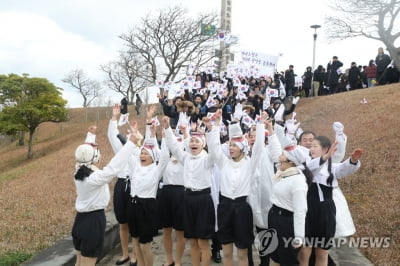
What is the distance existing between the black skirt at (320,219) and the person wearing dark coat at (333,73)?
49.2ft

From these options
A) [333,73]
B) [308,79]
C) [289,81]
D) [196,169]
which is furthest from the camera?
[308,79]

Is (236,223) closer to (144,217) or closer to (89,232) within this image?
(144,217)

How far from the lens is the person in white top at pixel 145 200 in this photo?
476 centimetres

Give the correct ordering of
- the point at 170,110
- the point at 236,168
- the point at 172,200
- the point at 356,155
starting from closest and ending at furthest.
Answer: the point at 356,155 → the point at 236,168 → the point at 172,200 → the point at 170,110

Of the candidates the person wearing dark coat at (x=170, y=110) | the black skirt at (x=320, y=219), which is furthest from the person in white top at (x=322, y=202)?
the person wearing dark coat at (x=170, y=110)

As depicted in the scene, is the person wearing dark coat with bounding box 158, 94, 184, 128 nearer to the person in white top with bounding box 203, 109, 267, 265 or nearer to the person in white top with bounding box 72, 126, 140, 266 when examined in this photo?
the person in white top with bounding box 203, 109, 267, 265

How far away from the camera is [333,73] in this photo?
1861cm

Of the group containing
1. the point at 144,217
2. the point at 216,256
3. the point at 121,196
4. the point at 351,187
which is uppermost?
the point at 121,196

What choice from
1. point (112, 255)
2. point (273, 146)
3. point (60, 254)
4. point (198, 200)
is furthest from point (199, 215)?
point (112, 255)

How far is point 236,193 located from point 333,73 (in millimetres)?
15877

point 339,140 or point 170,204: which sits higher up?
point 339,140

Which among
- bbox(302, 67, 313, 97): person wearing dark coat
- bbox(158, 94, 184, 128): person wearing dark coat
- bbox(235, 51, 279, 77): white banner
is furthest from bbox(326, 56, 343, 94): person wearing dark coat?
bbox(158, 94, 184, 128): person wearing dark coat

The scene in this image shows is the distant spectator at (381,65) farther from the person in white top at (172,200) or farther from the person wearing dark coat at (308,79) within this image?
the person in white top at (172,200)

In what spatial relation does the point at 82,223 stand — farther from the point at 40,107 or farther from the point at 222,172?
the point at 40,107
